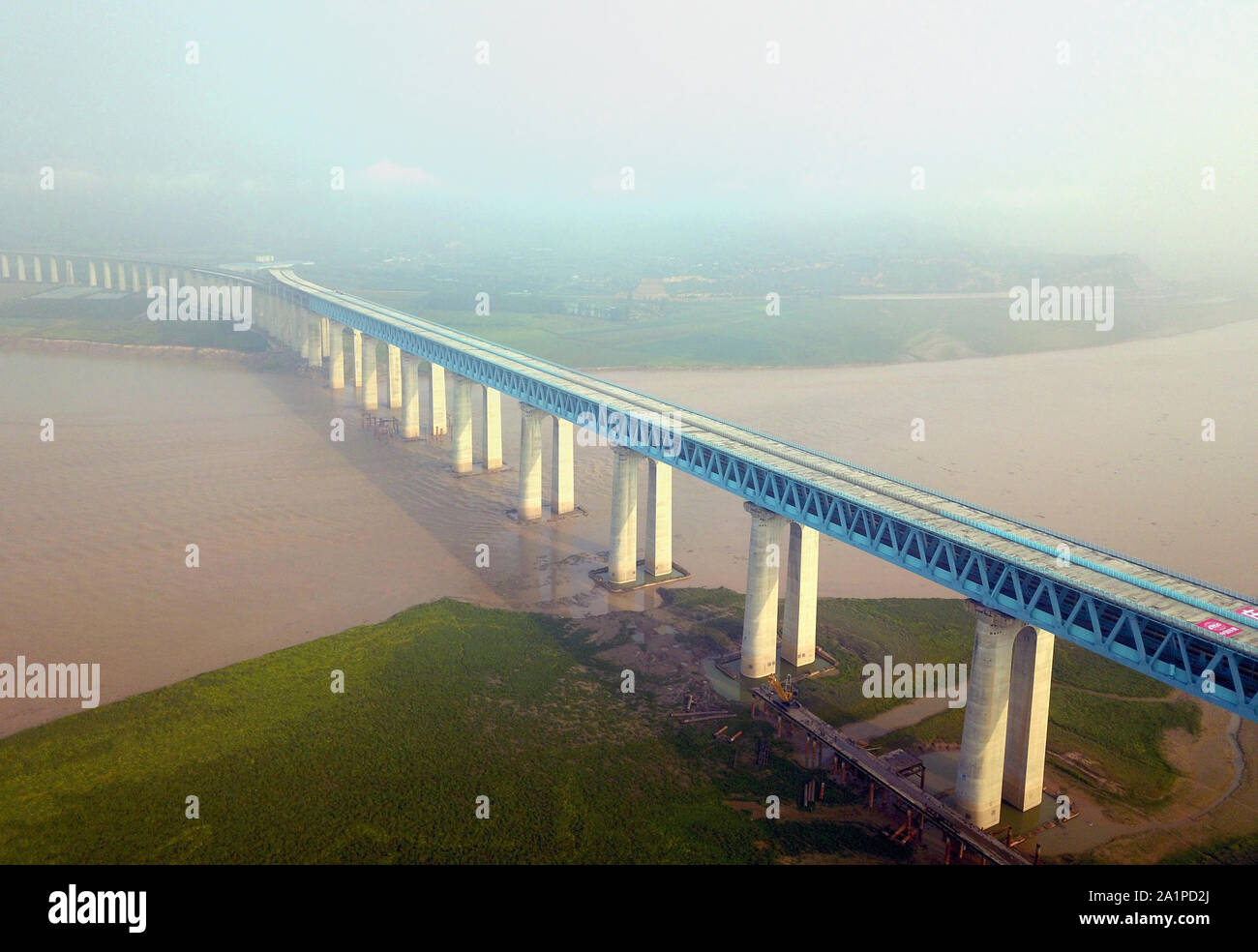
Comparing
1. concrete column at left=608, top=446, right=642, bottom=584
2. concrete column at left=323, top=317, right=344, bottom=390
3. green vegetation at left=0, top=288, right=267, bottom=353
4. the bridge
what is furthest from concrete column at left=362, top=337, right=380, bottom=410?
concrete column at left=608, top=446, right=642, bottom=584

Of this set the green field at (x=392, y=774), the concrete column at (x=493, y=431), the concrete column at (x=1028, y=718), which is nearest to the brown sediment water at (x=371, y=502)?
the concrete column at (x=493, y=431)

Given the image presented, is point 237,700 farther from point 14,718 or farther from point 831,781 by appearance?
point 831,781

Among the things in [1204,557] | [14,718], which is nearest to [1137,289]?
[1204,557]

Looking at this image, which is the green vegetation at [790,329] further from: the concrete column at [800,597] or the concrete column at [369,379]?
the concrete column at [800,597]

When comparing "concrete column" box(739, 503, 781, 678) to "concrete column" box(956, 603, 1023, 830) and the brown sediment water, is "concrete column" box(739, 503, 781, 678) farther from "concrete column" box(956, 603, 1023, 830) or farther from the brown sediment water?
"concrete column" box(956, 603, 1023, 830)

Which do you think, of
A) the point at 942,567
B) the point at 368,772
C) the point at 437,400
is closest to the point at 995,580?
the point at 942,567

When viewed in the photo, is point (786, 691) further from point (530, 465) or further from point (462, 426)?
point (462, 426)
